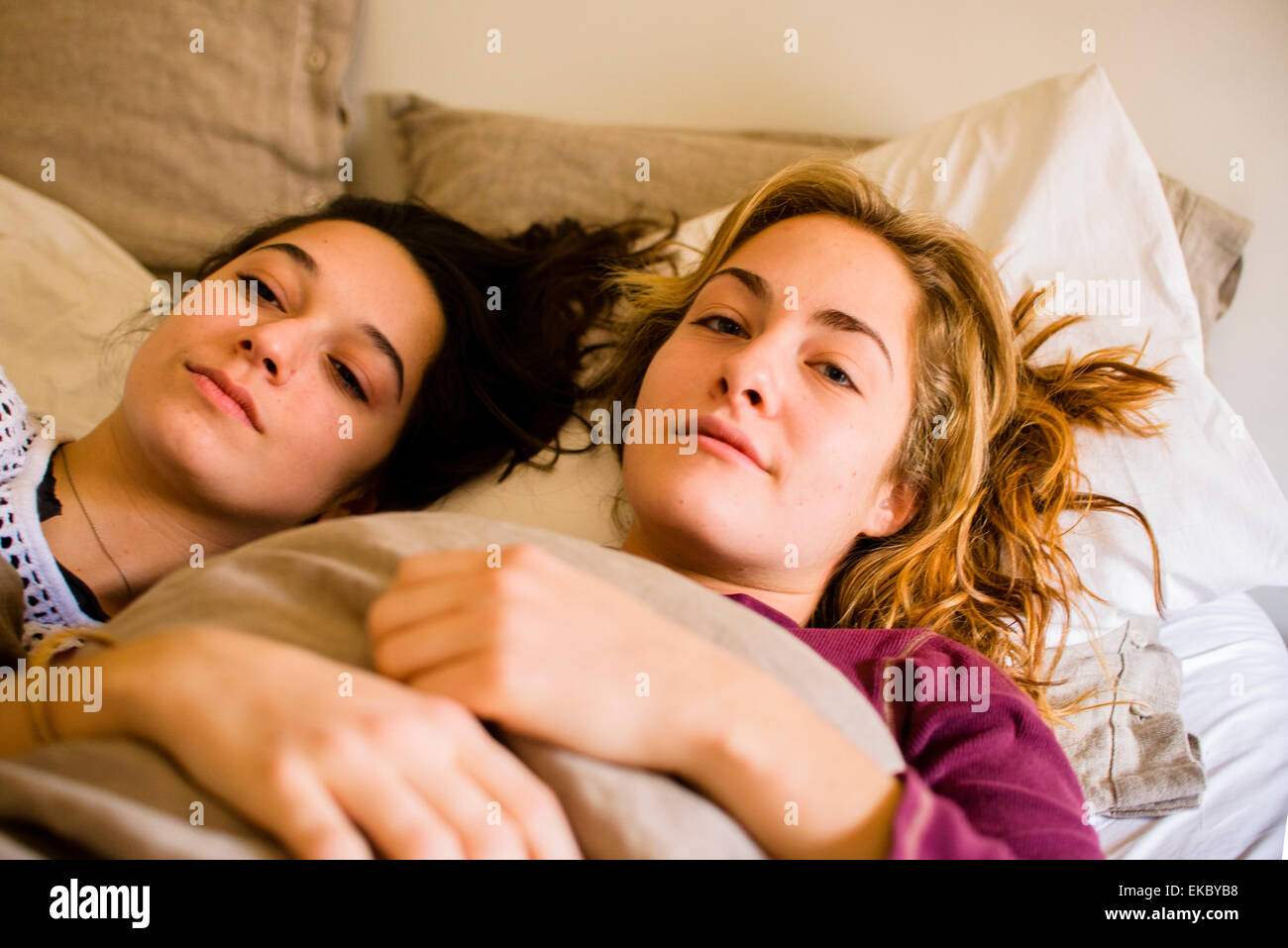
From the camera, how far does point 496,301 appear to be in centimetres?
139

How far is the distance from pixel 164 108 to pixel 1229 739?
1935 mm

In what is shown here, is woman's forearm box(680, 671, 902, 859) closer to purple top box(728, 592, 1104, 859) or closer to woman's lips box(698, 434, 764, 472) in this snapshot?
purple top box(728, 592, 1104, 859)

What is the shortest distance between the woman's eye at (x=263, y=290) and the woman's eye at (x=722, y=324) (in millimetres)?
553

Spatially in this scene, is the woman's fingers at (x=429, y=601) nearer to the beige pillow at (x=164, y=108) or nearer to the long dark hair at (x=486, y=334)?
the long dark hair at (x=486, y=334)

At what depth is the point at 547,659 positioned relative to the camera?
1.94 feet

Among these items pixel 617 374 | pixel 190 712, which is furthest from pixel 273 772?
pixel 617 374

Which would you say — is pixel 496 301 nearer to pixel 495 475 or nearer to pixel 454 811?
pixel 495 475

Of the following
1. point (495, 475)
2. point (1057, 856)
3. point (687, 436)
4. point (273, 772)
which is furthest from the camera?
point (495, 475)

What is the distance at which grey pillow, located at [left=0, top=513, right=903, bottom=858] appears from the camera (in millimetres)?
526

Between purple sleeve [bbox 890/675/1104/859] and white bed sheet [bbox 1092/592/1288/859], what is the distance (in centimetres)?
22

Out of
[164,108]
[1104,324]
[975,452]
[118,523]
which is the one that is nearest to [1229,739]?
[975,452]
